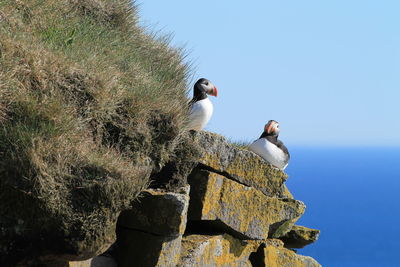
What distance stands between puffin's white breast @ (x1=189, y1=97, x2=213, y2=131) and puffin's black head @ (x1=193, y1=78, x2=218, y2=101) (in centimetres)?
19

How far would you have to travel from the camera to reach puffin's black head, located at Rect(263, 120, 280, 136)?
9.76 metres

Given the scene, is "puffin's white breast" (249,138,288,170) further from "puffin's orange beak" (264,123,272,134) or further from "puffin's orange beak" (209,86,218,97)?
"puffin's orange beak" (209,86,218,97)

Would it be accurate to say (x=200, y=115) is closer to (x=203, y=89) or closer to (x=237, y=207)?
(x=203, y=89)

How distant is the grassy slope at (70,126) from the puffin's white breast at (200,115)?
170 millimetres

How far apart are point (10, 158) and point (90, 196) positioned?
0.80 metres

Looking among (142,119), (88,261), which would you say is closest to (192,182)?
(142,119)

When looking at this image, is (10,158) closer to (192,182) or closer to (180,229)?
(180,229)

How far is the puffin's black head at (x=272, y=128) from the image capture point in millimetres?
9758

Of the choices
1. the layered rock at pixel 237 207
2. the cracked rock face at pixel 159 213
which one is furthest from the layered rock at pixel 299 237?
the cracked rock face at pixel 159 213

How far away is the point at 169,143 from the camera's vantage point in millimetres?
7434

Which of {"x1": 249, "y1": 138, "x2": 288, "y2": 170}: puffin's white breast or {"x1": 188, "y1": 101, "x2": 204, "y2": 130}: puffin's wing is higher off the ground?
{"x1": 249, "y1": 138, "x2": 288, "y2": 170}: puffin's white breast

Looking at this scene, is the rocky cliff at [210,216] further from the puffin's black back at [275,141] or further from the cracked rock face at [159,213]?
the puffin's black back at [275,141]

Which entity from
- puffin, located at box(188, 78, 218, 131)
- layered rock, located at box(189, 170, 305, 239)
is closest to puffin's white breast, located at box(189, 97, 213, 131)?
puffin, located at box(188, 78, 218, 131)

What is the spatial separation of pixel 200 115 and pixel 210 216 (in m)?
1.34
